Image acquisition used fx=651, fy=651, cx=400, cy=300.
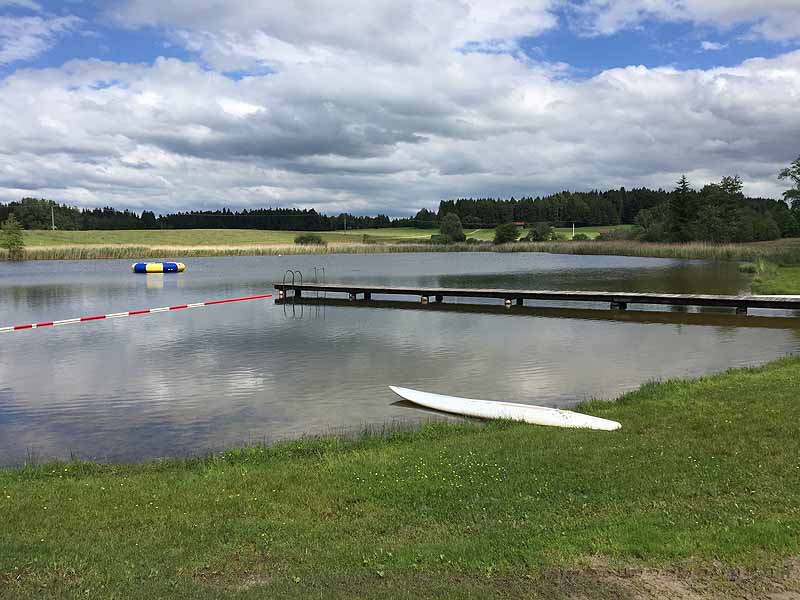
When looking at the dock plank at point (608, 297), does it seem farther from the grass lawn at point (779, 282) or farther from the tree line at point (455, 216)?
the tree line at point (455, 216)

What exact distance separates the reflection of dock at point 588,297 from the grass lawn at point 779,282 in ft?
18.5

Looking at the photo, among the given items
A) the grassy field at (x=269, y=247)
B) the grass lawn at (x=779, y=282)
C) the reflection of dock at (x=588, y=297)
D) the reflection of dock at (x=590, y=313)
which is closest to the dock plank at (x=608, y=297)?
the reflection of dock at (x=588, y=297)

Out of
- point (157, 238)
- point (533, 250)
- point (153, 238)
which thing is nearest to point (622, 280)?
point (533, 250)

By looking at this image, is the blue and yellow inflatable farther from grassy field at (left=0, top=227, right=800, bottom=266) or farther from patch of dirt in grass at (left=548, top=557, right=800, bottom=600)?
patch of dirt in grass at (left=548, top=557, right=800, bottom=600)

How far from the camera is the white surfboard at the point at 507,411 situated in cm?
1040

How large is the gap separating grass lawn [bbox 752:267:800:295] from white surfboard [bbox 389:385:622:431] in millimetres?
26063

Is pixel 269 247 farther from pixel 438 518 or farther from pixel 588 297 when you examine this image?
pixel 438 518

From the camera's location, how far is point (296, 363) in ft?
59.4

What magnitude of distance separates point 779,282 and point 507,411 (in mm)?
32376

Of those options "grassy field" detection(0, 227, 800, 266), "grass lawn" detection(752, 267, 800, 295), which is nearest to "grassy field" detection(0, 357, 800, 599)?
"grass lawn" detection(752, 267, 800, 295)

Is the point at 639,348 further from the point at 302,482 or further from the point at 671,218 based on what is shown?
the point at 671,218

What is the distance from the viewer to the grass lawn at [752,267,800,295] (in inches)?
1304

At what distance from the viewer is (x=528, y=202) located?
19488 cm

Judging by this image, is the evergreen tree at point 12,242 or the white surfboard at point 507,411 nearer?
the white surfboard at point 507,411
